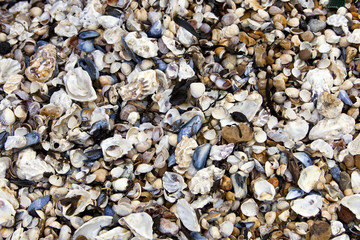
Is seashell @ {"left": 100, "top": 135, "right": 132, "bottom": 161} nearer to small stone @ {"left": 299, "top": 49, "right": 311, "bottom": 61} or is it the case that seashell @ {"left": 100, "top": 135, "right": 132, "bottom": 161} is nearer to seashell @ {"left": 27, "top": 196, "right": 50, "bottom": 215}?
seashell @ {"left": 27, "top": 196, "right": 50, "bottom": 215}

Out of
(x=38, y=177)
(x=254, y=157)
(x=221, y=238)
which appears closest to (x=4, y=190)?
(x=38, y=177)

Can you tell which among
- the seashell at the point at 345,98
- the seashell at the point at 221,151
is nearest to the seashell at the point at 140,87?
the seashell at the point at 221,151

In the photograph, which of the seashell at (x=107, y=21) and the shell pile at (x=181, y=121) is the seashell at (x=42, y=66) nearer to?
Result: the shell pile at (x=181, y=121)

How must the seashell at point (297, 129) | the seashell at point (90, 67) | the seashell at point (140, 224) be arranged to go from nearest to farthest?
the seashell at point (140, 224) → the seashell at point (297, 129) → the seashell at point (90, 67)

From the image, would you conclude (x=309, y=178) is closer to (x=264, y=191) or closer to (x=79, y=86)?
(x=264, y=191)

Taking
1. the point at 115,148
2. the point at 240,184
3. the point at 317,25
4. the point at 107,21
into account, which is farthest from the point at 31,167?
the point at 317,25
